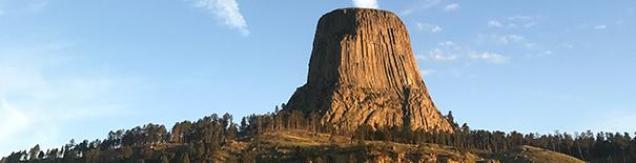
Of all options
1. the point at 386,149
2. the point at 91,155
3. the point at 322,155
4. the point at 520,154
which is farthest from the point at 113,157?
the point at 520,154

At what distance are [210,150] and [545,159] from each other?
3468 inches

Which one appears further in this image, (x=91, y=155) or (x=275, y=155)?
(x=91, y=155)

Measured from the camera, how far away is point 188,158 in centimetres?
16775

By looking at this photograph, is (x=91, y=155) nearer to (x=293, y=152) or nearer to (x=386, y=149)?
(x=293, y=152)

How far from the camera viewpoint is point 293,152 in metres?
170

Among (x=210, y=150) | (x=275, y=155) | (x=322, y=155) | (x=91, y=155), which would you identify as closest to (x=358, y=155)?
(x=322, y=155)

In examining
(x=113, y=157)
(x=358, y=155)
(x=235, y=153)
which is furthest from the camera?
(x=113, y=157)

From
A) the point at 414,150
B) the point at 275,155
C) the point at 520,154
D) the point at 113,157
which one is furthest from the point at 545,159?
the point at 113,157

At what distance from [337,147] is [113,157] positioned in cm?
6077

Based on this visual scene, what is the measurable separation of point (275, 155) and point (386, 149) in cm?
2582

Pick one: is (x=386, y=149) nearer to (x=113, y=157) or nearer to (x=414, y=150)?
(x=414, y=150)

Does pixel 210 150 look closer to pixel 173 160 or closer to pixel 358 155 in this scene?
pixel 173 160

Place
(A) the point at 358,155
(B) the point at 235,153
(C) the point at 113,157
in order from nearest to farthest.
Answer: (A) the point at 358,155, (B) the point at 235,153, (C) the point at 113,157

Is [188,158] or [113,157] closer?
[188,158]
